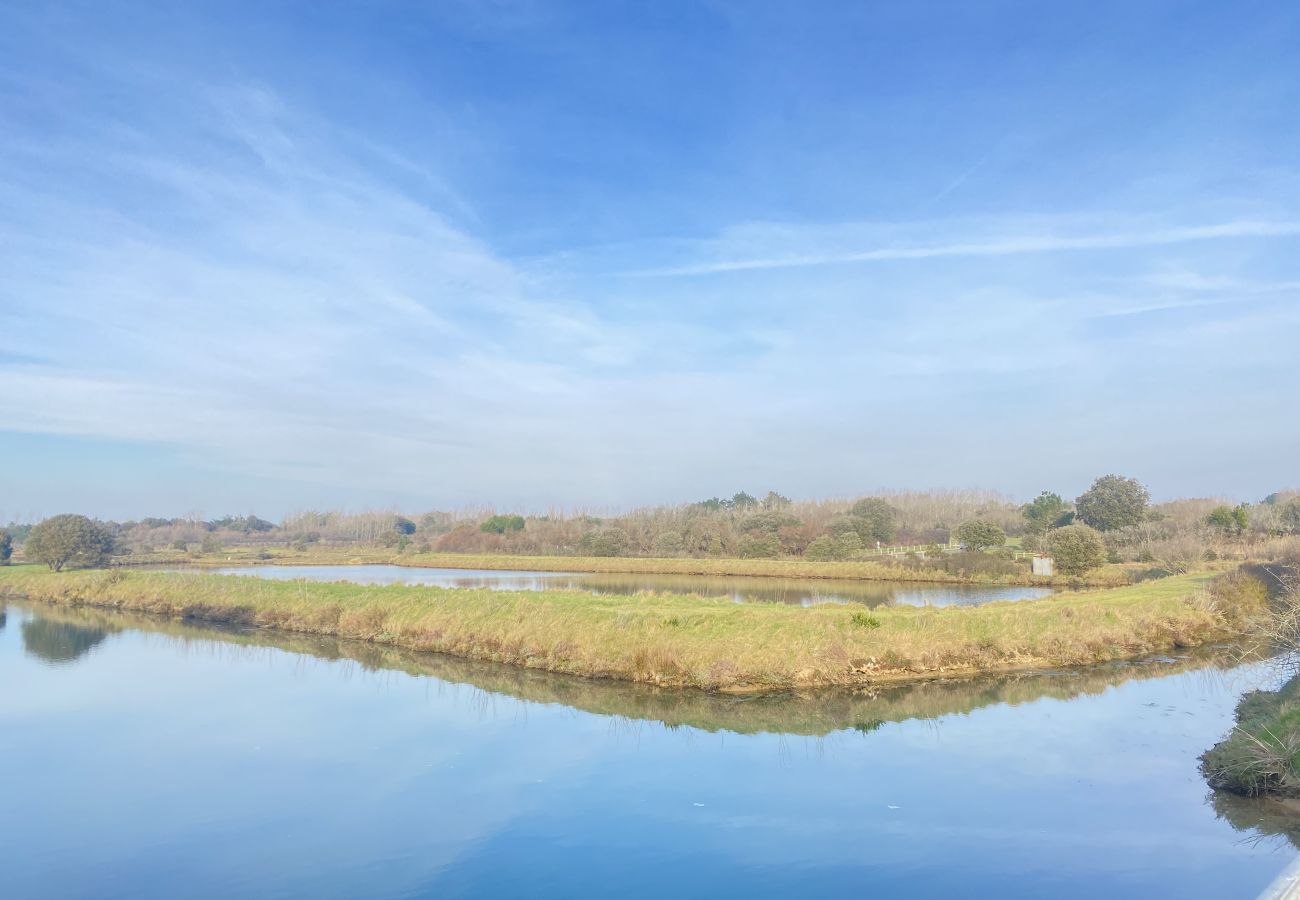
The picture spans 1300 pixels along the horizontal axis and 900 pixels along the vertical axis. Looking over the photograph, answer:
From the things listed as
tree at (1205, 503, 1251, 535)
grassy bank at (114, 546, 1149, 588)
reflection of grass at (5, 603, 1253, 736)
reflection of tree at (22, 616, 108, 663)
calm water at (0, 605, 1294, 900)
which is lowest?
calm water at (0, 605, 1294, 900)

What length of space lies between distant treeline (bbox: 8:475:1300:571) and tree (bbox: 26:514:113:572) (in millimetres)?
17355

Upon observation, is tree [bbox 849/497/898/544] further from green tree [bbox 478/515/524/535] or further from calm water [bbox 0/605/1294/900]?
calm water [bbox 0/605/1294/900]

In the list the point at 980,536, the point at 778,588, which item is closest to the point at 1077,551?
the point at 980,536

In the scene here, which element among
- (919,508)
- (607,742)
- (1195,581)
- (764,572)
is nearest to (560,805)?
(607,742)

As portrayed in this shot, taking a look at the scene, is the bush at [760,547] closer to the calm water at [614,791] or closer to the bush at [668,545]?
the bush at [668,545]

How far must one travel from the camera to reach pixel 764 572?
5550 centimetres

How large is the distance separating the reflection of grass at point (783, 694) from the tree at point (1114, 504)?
42278 millimetres

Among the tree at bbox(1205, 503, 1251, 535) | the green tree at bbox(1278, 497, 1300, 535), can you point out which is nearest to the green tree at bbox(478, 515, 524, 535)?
the tree at bbox(1205, 503, 1251, 535)

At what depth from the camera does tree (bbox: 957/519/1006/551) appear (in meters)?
55.4

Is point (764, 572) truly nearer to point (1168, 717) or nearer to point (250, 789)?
point (1168, 717)

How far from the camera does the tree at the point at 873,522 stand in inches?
2771

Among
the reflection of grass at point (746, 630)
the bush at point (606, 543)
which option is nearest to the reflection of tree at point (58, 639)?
the reflection of grass at point (746, 630)

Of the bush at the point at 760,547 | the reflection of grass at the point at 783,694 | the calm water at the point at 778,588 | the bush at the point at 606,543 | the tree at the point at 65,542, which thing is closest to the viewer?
the reflection of grass at the point at 783,694

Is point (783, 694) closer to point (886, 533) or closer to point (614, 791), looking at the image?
point (614, 791)
